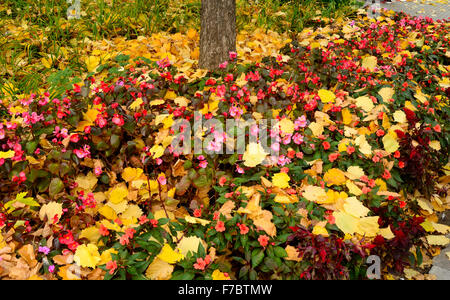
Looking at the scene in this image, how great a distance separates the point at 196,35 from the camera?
4004 millimetres

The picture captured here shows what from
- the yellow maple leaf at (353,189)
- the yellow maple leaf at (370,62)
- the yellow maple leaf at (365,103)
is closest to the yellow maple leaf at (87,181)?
the yellow maple leaf at (353,189)

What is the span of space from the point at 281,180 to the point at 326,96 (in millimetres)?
1063

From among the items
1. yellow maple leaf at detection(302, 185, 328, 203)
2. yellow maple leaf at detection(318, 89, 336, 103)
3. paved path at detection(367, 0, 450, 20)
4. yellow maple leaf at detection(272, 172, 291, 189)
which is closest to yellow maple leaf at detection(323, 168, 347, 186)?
yellow maple leaf at detection(302, 185, 328, 203)

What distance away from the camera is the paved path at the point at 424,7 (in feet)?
19.8

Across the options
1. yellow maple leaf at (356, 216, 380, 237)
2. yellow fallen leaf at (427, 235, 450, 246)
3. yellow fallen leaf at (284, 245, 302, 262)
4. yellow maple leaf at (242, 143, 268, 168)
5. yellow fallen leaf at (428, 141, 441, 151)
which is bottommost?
yellow fallen leaf at (427, 235, 450, 246)

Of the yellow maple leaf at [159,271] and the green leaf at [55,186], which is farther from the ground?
the green leaf at [55,186]

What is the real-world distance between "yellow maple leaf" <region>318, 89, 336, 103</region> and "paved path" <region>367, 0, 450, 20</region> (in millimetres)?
4122

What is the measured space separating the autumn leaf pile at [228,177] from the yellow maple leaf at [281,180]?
0.03 feet

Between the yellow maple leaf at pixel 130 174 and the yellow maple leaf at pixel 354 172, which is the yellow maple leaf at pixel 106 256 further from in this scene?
the yellow maple leaf at pixel 354 172

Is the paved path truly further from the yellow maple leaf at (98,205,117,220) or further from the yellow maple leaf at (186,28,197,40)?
the yellow maple leaf at (98,205,117,220)

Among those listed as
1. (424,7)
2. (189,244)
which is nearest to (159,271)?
(189,244)

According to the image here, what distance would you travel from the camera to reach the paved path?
237 inches
